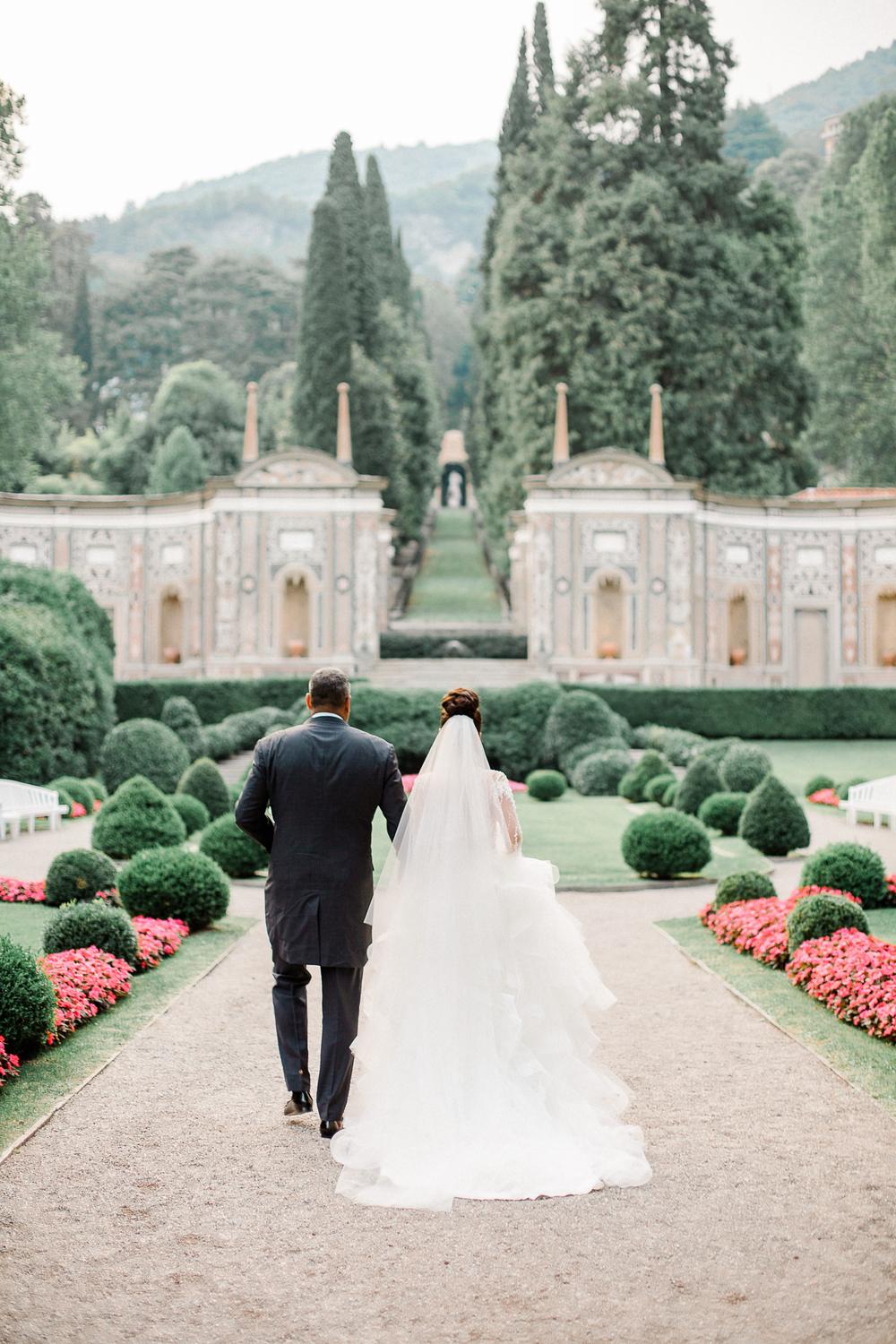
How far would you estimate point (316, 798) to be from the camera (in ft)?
17.7

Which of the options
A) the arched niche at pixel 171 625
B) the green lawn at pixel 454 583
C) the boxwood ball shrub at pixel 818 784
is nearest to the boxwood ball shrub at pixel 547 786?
the boxwood ball shrub at pixel 818 784

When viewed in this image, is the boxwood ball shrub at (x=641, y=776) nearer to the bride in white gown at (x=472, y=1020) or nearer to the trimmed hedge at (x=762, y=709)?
the trimmed hedge at (x=762, y=709)

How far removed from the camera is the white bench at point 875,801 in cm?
1633

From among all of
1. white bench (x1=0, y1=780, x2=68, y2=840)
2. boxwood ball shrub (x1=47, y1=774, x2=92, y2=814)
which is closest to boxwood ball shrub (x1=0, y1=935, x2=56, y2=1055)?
white bench (x1=0, y1=780, x2=68, y2=840)

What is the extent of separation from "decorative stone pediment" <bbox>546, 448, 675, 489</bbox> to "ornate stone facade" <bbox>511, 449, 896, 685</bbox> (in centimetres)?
3

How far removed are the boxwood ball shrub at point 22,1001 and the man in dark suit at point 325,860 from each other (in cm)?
157

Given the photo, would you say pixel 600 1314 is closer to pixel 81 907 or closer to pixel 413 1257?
pixel 413 1257

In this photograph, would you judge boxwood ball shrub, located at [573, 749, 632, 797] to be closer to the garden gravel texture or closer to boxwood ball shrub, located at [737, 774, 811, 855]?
boxwood ball shrub, located at [737, 774, 811, 855]

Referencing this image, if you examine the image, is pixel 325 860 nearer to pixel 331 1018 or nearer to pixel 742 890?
pixel 331 1018

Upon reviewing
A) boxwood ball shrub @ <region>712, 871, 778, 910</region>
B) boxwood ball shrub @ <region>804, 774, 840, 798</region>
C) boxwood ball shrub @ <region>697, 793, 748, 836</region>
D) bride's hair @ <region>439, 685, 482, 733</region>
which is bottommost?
boxwood ball shrub @ <region>804, 774, 840, 798</region>

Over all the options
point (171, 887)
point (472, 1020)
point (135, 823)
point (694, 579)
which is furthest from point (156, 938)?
point (694, 579)

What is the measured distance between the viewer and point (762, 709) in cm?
2812

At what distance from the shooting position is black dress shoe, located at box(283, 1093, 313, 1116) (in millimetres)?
5613

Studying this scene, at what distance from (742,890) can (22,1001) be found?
601 centimetres
